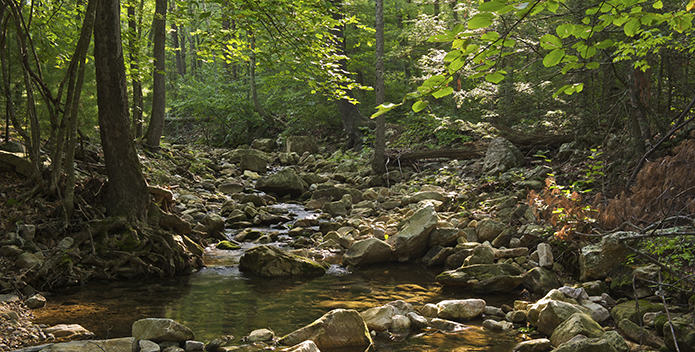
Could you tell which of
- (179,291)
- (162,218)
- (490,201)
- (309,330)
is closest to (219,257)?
Answer: (162,218)

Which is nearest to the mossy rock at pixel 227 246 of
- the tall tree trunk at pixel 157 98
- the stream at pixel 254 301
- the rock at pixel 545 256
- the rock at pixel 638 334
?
the stream at pixel 254 301

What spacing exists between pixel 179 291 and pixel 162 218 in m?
1.58

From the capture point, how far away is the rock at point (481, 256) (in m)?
5.95

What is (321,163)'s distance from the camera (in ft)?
51.2

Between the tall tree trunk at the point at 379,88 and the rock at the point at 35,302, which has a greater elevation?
the tall tree trunk at the point at 379,88

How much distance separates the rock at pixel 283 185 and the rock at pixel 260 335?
775cm

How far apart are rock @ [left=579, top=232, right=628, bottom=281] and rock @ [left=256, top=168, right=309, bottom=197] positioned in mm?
7896

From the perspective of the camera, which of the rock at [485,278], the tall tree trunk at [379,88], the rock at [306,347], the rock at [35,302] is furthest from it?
the tall tree trunk at [379,88]

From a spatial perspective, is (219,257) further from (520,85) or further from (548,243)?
(520,85)

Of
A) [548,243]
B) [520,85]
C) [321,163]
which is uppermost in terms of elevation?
[520,85]

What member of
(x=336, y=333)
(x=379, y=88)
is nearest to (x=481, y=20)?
(x=336, y=333)

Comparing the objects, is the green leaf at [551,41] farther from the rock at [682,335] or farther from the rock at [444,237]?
the rock at [444,237]

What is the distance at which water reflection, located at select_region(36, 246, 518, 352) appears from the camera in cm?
417

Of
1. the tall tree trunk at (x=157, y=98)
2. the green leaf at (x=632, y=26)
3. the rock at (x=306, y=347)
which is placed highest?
the tall tree trunk at (x=157, y=98)
